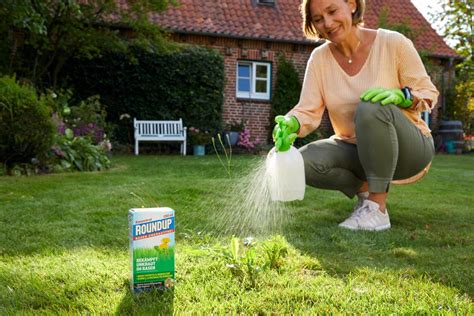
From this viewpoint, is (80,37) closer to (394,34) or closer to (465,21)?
(394,34)

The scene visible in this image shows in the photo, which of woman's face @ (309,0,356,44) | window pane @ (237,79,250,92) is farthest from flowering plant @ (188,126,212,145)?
woman's face @ (309,0,356,44)

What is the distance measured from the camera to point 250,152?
40.5ft

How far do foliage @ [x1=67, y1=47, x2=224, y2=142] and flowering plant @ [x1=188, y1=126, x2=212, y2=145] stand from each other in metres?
0.38

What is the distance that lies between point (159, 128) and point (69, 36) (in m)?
2.89

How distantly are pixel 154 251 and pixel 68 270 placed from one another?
48 centimetres

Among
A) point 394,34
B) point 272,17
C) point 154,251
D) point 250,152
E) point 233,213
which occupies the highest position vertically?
point 272,17

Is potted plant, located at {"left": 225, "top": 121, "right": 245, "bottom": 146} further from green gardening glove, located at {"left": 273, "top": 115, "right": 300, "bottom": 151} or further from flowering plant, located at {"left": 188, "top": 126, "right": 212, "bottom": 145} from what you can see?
green gardening glove, located at {"left": 273, "top": 115, "right": 300, "bottom": 151}

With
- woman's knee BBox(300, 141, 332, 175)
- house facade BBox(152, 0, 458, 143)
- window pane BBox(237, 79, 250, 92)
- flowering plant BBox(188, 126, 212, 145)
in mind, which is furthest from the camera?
window pane BBox(237, 79, 250, 92)

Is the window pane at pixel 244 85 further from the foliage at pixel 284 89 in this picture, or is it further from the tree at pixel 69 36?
the tree at pixel 69 36

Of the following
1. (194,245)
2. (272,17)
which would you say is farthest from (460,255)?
(272,17)

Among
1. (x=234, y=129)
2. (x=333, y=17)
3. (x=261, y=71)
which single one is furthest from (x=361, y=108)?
(x=261, y=71)

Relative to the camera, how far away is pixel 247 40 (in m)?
13.2

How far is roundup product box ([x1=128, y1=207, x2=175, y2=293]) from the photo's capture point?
1.81m

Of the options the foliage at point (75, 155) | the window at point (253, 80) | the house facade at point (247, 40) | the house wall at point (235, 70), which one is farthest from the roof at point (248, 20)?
the foliage at point (75, 155)
